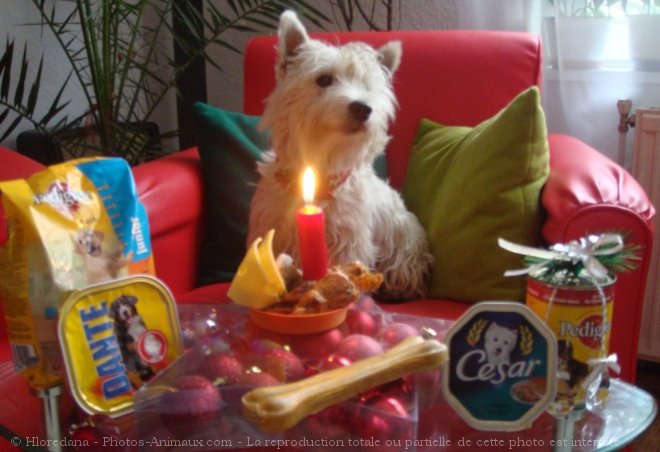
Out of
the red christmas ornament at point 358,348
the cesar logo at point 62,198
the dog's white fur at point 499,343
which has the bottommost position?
the red christmas ornament at point 358,348

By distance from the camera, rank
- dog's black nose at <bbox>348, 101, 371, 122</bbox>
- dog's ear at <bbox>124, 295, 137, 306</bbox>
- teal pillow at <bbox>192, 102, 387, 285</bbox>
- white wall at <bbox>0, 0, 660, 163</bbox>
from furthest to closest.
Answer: white wall at <bbox>0, 0, 660, 163</bbox> < teal pillow at <bbox>192, 102, 387, 285</bbox> < dog's black nose at <bbox>348, 101, 371, 122</bbox> < dog's ear at <bbox>124, 295, 137, 306</bbox>

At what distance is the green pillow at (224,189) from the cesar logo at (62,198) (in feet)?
2.49

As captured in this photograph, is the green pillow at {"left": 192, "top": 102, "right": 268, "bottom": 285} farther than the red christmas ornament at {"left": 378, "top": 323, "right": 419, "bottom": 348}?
Yes

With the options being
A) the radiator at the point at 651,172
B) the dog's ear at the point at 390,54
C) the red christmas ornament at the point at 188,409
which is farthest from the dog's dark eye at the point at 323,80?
the radiator at the point at 651,172

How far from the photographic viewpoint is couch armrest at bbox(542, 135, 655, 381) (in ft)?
3.67

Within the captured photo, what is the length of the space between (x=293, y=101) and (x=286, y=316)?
0.64 metres

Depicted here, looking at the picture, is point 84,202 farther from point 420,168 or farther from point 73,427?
point 420,168

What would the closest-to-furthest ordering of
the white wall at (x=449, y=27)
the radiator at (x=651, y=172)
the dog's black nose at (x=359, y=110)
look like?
the dog's black nose at (x=359, y=110) < the radiator at (x=651, y=172) < the white wall at (x=449, y=27)

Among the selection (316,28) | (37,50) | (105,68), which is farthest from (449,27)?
(37,50)

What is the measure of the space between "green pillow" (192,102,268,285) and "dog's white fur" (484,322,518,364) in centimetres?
98

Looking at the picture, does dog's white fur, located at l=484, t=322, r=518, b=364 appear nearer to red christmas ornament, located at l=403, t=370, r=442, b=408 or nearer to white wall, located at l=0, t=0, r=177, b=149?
red christmas ornament, located at l=403, t=370, r=442, b=408

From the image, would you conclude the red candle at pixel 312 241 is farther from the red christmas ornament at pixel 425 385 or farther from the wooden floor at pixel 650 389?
the wooden floor at pixel 650 389

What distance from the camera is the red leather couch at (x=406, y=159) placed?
1140 mm

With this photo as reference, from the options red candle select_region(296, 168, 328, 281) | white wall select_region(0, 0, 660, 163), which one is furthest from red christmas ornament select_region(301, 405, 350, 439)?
white wall select_region(0, 0, 660, 163)
